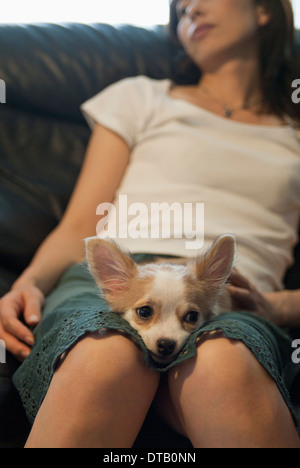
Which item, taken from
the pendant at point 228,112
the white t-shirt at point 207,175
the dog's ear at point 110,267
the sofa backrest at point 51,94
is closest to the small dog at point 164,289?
the dog's ear at point 110,267

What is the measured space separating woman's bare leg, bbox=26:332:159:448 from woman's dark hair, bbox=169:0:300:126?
104cm

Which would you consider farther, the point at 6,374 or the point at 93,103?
the point at 93,103

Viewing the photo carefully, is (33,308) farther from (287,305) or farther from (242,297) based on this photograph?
(287,305)

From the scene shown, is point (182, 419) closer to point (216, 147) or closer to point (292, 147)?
point (216, 147)

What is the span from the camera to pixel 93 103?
1442mm

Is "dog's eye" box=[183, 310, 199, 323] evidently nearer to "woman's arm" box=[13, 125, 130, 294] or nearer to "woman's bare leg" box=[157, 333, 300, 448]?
"woman's bare leg" box=[157, 333, 300, 448]

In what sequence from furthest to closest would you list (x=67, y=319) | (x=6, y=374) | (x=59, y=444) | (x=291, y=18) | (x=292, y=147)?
(x=291, y=18) → (x=292, y=147) → (x=6, y=374) → (x=67, y=319) → (x=59, y=444)

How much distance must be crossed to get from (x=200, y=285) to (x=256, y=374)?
24 centimetres

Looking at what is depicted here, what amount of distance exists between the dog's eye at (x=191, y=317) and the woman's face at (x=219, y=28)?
3.01 ft

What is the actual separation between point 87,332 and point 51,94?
3.49 ft

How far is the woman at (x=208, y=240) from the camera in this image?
714mm

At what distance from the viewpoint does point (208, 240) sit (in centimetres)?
112

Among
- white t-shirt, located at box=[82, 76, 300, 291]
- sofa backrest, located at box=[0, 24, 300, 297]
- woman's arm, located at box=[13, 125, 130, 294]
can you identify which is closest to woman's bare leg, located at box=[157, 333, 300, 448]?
white t-shirt, located at box=[82, 76, 300, 291]
